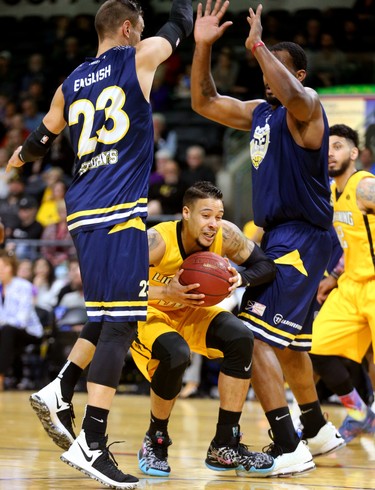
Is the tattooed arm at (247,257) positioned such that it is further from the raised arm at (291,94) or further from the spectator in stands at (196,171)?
the spectator in stands at (196,171)

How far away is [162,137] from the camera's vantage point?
15.0 meters

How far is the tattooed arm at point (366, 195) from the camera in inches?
249

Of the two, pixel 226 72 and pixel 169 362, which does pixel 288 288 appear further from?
pixel 226 72

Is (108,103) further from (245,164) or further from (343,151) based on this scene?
(245,164)

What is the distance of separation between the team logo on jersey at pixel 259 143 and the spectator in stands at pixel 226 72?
10061 mm

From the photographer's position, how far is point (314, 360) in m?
6.71

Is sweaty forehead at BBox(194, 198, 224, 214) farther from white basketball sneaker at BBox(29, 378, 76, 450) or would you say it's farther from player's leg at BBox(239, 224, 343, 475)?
white basketball sneaker at BBox(29, 378, 76, 450)

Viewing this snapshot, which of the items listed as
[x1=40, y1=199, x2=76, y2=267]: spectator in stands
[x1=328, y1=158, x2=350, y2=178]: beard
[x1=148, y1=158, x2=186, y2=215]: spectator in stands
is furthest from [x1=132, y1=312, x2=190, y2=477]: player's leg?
[x1=40, y1=199, x2=76, y2=267]: spectator in stands

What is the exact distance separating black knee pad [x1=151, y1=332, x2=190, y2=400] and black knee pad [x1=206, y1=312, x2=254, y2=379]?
0.69ft

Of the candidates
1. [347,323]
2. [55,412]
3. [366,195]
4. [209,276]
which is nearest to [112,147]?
[209,276]

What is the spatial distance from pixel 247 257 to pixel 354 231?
1785mm

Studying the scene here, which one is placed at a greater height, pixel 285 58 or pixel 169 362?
pixel 285 58

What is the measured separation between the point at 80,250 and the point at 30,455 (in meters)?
1.67

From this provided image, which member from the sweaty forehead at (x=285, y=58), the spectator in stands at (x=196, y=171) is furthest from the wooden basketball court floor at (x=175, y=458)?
the spectator in stands at (x=196, y=171)
